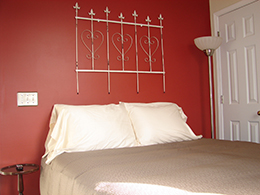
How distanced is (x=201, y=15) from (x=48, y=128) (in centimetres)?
228

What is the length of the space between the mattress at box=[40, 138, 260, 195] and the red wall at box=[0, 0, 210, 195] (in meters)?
0.43

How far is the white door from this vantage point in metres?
2.73

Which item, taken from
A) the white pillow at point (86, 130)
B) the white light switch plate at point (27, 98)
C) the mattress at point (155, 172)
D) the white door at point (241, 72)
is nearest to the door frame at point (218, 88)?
the white door at point (241, 72)

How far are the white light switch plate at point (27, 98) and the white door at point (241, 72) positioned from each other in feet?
7.07

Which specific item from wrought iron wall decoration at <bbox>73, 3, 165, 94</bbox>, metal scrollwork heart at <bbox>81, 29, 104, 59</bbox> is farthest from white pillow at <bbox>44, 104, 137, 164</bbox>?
metal scrollwork heart at <bbox>81, 29, 104, 59</bbox>

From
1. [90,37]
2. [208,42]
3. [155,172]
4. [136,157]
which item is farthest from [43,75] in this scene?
[208,42]

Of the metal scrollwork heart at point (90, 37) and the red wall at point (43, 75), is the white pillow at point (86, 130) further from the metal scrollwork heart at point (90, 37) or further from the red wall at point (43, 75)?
the metal scrollwork heart at point (90, 37)

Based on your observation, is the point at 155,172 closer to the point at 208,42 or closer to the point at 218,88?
the point at 208,42

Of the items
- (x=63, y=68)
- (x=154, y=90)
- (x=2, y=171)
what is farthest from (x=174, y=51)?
(x=2, y=171)

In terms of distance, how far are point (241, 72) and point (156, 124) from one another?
132 centimetres

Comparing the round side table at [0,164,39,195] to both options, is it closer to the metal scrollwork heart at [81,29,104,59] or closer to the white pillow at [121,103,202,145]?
the white pillow at [121,103,202,145]

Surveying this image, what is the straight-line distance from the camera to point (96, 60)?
2.53m

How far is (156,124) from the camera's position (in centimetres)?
223

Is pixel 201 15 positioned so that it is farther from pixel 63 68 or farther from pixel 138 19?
pixel 63 68
